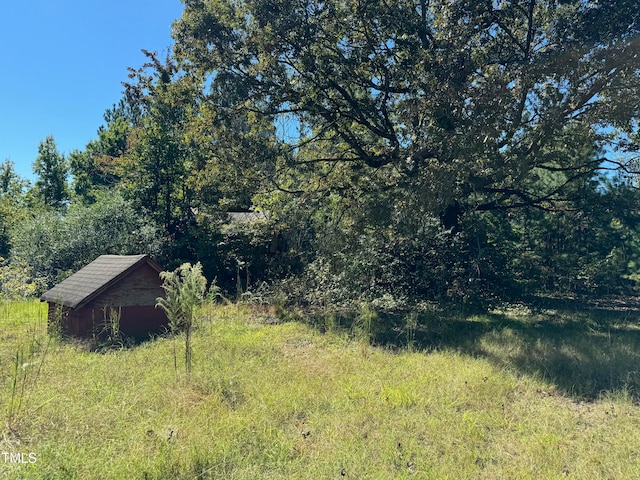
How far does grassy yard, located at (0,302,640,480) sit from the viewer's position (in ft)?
10.3

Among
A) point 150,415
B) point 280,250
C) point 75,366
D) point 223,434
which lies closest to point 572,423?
point 223,434

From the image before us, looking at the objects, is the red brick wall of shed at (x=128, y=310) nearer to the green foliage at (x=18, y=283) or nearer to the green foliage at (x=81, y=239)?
the green foliage at (x=18, y=283)

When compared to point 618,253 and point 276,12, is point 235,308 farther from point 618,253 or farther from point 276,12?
point 618,253

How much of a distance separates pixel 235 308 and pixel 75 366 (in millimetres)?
4957

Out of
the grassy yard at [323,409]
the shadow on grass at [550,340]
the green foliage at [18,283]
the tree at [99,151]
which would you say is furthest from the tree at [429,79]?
the tree at [99,151]

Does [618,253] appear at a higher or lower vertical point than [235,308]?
higher

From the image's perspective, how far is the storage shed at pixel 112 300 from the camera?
668 centimetres

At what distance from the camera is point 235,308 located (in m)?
10.2

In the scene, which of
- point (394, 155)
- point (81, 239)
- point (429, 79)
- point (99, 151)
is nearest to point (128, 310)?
point (394, 155)

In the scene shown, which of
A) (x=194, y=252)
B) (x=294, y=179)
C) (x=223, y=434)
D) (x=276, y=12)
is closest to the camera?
(x=223, y=434)

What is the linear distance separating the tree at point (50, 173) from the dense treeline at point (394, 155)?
23.5 meters

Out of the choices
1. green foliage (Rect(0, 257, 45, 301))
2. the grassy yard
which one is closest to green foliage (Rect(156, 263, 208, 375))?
the grassy yard

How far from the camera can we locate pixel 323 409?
420cm

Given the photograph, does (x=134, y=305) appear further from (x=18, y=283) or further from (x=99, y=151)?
(x=99, y=151)
